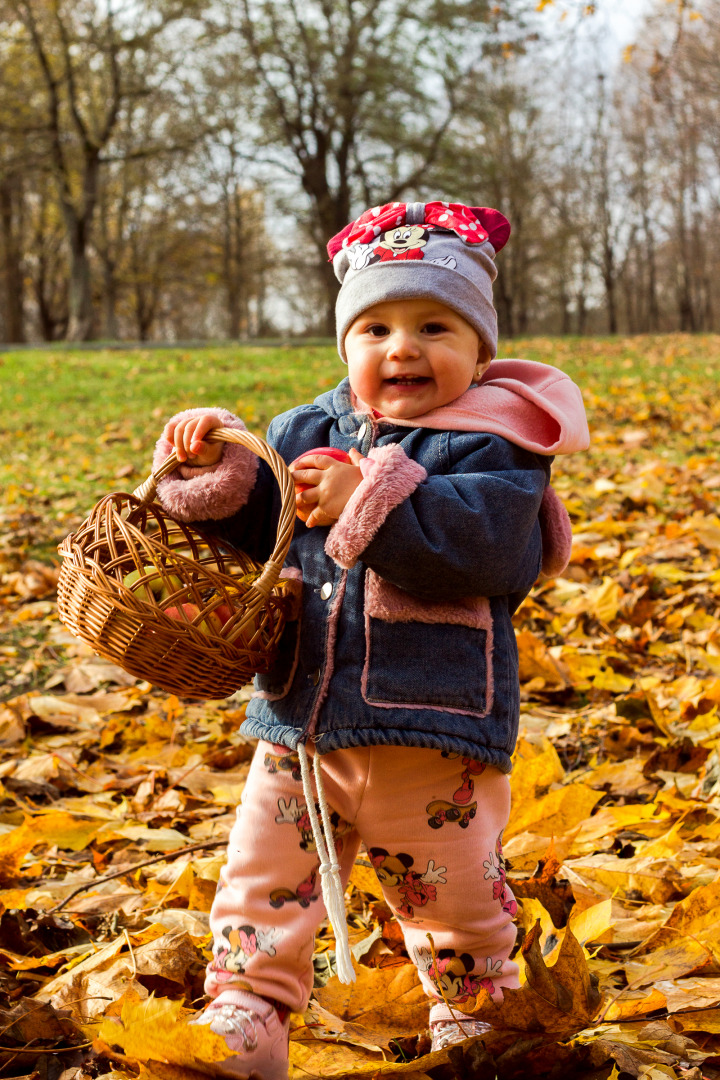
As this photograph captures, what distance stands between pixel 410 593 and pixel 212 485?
0.40 meters

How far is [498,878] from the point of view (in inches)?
61.0

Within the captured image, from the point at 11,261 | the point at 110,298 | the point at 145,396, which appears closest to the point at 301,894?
the point at 145,396

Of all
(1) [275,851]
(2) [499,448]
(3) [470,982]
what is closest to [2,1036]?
(1) [275,851]

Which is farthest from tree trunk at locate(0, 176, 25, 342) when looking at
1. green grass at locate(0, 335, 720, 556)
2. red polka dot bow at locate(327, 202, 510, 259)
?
red polka dot bow at locate(327, 202, 510, 259)

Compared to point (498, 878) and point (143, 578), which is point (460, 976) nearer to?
point (498, 878)

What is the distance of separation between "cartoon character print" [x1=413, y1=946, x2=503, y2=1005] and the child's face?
2.94 feet

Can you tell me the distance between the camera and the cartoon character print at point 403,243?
1615 millimetres

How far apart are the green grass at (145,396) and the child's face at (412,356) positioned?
10.7 feet

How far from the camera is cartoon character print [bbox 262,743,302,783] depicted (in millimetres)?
1576

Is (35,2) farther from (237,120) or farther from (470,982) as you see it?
(470,982)

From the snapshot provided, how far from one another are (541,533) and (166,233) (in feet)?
102

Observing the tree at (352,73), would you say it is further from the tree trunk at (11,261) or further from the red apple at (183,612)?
the red apple at (183,612)

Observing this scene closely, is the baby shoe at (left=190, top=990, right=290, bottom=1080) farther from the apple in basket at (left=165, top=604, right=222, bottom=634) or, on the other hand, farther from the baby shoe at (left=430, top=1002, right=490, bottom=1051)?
the apple in basket at (left=165, top=604, right=222, bottom=634)

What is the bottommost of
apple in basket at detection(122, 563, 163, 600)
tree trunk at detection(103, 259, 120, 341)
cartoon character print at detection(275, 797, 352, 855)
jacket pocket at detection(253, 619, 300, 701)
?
cartoon character print at detection(275, 797, 352, 855)
